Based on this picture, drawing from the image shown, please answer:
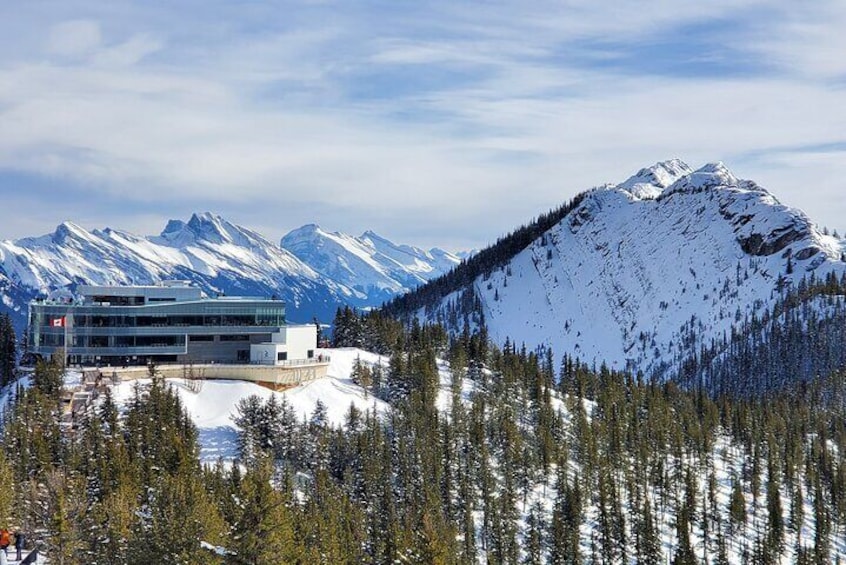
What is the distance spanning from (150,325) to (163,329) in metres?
2.33

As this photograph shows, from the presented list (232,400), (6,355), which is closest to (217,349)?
(232,400)

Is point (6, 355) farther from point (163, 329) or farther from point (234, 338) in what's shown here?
point (234, 338)

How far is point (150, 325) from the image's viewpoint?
488 feet

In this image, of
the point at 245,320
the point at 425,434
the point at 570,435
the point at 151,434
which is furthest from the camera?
the point at 570,435

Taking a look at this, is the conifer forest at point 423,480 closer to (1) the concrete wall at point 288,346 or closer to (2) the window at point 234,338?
(1) the concrete wall at point 288,346

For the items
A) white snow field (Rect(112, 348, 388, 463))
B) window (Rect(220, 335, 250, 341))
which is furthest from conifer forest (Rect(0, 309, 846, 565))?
window (Rect(220, 335, 250, 341))

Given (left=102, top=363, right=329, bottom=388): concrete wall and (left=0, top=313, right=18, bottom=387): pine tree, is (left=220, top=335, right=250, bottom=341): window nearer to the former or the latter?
(left=102, top=363, right=329, bottom=388): concrete wall

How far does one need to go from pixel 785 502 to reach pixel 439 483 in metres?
88.0

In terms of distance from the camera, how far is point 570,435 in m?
173

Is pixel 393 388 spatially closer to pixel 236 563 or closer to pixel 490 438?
pixel 490 438

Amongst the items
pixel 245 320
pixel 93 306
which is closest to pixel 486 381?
pixel 245 320

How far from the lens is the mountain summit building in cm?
14525

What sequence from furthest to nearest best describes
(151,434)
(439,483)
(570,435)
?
(570,435)
(439,483)
(151,434)

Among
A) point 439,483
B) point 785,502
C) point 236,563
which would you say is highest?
point 236,563
